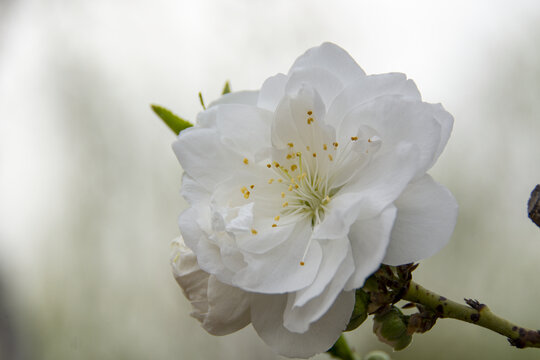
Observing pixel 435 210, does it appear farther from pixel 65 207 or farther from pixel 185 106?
pixel 65 207

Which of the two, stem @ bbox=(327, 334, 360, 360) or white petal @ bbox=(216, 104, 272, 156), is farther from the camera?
stem @ bbox=(327, 334, 360, 360)

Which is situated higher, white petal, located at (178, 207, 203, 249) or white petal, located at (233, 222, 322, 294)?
white petal, located at (178, 207, 203, 249)

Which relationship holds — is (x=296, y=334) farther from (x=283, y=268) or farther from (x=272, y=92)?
(x=272, y=92)

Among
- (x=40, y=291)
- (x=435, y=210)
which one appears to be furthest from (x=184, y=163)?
(x=40, y=291)

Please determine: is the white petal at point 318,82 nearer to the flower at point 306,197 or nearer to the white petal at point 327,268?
the flower at point 306,197

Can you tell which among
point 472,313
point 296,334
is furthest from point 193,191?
point 472,313

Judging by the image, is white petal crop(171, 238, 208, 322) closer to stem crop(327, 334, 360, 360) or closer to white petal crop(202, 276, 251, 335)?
white petal crop(202, 276, 251, 335)

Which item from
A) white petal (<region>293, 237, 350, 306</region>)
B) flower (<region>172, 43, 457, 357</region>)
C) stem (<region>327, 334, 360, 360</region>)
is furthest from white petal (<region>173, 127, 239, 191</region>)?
stem (<region>327, 334, 360, 360</region>)
